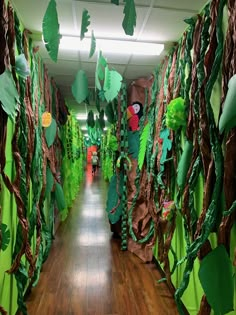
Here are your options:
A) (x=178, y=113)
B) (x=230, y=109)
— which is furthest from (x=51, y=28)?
(x=178, y=113)

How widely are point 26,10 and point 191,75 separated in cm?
130

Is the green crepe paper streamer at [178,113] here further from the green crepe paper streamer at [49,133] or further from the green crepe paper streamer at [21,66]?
the green crepe paper streamer at [49,133]

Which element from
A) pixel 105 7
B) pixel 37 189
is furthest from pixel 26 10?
pixel 37 189

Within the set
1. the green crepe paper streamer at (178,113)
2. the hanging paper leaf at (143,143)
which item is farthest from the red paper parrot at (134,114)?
the green crepe paper streamer at (178,113)

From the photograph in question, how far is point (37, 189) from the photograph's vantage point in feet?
7.70

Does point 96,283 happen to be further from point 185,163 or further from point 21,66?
point 21,66

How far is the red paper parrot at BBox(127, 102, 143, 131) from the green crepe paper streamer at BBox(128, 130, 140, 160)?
7 centimetres

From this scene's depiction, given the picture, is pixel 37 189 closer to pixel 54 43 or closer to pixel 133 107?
pixel 54 43

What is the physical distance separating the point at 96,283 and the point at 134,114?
210 cm

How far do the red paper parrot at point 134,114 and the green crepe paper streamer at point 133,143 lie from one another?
70 mm

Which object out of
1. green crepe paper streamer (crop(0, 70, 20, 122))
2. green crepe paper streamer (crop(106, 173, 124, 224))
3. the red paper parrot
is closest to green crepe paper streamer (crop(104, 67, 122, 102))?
green crepe paper streamer (crop(0, 70, 20, 122))

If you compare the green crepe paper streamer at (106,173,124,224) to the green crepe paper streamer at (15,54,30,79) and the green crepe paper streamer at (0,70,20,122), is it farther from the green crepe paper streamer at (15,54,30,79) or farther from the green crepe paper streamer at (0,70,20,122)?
the green crepe paper streamer at (0,70,20,122)

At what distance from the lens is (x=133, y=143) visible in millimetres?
3582

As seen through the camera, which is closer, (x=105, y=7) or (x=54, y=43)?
(x=54, y=43)
